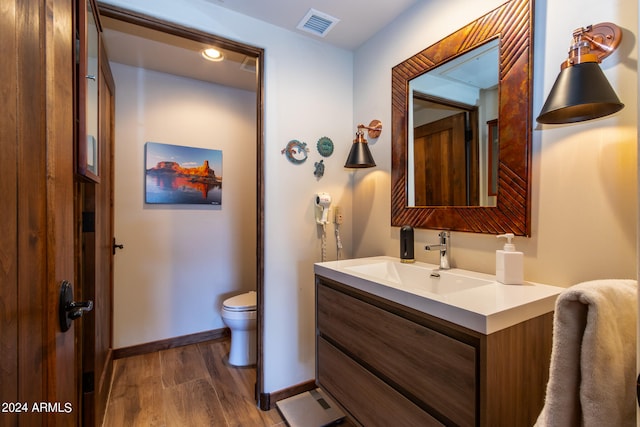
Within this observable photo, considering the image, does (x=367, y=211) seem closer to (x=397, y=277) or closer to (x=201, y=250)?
(x=397, y=277)

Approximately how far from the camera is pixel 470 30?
4.40 feet

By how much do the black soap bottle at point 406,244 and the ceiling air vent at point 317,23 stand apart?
131 centimetres

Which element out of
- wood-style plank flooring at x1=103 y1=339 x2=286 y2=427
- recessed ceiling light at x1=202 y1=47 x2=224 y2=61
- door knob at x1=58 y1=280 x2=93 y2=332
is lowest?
wood-style plank flooring at x1=103 y1=339 x2=286 y2=427

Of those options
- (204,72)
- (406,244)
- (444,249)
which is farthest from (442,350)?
(204,72)

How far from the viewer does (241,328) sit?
221cm

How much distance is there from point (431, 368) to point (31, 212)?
1.15 meters

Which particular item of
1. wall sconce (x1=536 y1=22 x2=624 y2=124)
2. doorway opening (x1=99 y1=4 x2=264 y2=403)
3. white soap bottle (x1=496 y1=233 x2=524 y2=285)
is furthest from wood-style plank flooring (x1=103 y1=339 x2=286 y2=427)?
wall sconce (x1=536 y1=22 x2=624 y2=124)

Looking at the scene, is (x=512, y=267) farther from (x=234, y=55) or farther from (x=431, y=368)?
(x=234, y=55)

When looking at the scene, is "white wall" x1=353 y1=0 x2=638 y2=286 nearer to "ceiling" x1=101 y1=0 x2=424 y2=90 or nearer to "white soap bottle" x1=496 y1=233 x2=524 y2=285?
"white soap bottle" x1=496 y1=233 x2=524 y2=285

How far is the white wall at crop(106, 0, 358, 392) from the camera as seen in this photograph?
1.79 m

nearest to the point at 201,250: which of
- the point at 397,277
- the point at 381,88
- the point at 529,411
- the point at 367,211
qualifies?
the point at 367,211

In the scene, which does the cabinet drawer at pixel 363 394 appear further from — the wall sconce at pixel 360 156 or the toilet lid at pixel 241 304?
the wall sconce at pixel 360 156

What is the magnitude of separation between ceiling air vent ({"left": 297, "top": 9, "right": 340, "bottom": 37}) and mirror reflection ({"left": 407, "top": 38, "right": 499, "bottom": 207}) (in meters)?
0.63

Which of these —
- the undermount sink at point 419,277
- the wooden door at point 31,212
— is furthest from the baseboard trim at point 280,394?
the wooden door at point 31,212
